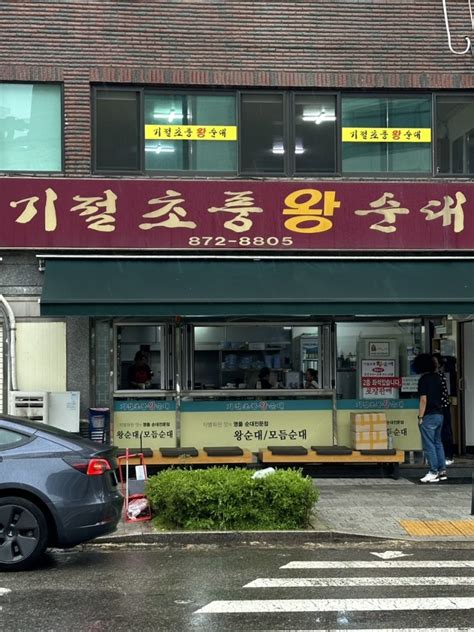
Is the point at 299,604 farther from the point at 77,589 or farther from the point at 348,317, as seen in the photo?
the point at 348,317

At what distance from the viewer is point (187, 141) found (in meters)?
12.7

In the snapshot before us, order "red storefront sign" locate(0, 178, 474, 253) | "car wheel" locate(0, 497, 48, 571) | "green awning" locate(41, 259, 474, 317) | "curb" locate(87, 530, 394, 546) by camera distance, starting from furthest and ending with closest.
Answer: "red storefront sign" locate(0, 178, 474, 253) → "green awning" locate(41, 259, 474, 317) → "curb" locate(87, 530, 394, 546) → "car wheel" locate(0, 497, 48, 571)

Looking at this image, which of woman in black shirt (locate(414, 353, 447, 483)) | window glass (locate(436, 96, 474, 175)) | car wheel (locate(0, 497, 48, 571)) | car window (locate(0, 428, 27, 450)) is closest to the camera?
car wheel (locate(0, 497, 48, 571))

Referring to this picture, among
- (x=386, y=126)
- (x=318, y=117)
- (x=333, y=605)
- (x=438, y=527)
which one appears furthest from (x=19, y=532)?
(x=386, y=126)

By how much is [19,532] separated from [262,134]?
7756 millimetres

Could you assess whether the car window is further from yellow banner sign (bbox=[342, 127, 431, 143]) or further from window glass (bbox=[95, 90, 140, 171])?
yellow banner sign (bbox=[342, 127, 431, 143])

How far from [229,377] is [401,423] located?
9.23 feet

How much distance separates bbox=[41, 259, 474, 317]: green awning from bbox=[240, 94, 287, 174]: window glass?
1.60 m

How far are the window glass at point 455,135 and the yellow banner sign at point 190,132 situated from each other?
11.0 feet

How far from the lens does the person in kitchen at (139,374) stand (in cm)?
1257

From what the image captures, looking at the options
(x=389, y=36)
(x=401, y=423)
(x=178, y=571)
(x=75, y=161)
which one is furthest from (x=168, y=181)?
(x=178, y=571)

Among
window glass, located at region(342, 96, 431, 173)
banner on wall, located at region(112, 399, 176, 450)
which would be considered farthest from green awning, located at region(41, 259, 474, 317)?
banner on wall, located at region(112, 399, 176, 450)

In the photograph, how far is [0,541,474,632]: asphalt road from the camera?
5.72m

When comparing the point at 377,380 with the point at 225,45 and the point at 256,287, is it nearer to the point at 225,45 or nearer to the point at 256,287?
the point at 256,287
